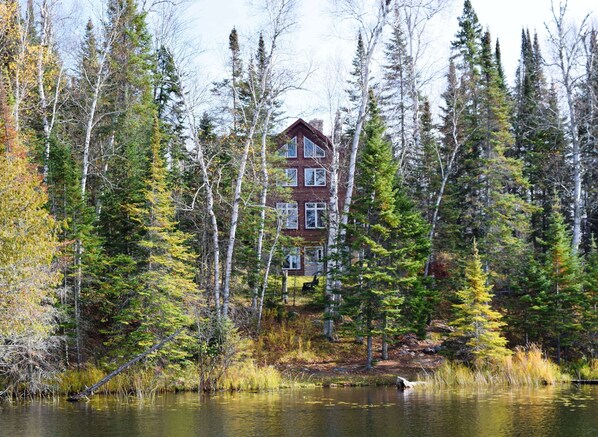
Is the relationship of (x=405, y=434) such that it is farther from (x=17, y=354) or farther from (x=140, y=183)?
(x=140, y=183)

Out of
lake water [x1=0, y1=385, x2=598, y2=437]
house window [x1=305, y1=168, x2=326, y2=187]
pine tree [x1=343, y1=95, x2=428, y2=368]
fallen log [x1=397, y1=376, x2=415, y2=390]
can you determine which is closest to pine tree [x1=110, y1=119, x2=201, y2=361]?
lake water [x1=0, y1=385, x2=598, y2=437]

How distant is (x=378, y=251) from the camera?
25516 millimetres

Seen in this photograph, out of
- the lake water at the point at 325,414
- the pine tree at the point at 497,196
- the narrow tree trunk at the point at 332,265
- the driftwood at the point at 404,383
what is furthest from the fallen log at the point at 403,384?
the pine tree at the point at 497,196

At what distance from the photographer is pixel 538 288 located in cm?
2622

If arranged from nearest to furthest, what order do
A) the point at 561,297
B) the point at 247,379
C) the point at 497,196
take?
the point at 247,379
the point at 561,297
the point at 497,196

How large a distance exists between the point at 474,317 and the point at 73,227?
15138 mm

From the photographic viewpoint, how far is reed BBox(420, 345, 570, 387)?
22.2m

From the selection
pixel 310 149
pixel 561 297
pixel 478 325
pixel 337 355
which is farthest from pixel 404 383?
pixel 310 149

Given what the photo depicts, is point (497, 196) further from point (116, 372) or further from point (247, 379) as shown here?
point (116, 372)

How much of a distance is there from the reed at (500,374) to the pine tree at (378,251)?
354 centimetres

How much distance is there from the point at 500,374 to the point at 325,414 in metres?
8.81

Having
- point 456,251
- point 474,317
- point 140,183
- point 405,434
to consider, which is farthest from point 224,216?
point 405,434

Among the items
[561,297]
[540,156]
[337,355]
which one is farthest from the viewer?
[540,156]

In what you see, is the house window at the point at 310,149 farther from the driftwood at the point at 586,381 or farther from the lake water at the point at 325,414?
the lake water at the point at 325,414
